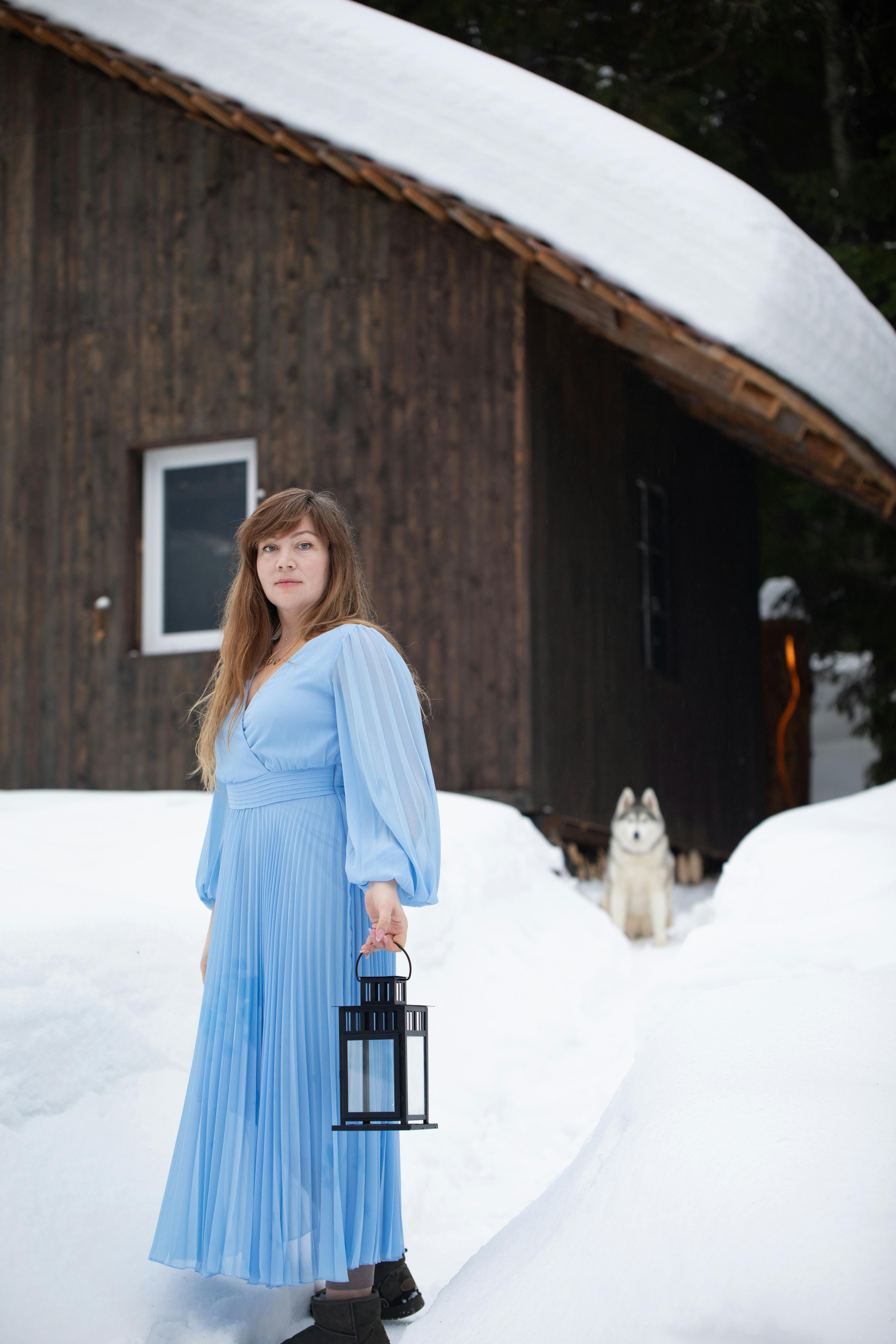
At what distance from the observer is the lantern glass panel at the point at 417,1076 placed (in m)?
2.41

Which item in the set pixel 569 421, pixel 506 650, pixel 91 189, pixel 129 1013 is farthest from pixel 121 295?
pixel 129 1013

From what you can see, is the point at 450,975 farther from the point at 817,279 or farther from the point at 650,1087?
the point at 817,279

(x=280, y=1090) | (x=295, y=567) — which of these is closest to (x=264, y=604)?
(x=295, y=567)

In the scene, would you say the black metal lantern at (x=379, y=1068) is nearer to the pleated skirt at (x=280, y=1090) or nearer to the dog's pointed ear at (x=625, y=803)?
the pleated skirt at (x=280, y=1090)

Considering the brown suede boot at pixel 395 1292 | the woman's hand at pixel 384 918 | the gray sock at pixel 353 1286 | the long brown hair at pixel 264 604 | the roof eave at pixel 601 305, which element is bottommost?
the brown suede boot at pixel 395 1292

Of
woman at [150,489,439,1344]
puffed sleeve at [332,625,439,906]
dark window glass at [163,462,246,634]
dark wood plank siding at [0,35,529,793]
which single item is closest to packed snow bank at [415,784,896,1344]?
woman at [150,489,439,1344]

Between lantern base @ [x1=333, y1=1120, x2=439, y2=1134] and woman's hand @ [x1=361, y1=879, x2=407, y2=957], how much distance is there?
323mm

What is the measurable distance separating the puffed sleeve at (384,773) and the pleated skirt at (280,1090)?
16cm

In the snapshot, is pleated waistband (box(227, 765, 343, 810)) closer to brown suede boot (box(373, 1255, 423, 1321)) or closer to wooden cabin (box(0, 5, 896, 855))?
brown suede boot (box(373, 1255, 423, 1321))

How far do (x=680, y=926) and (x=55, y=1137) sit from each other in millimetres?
5115

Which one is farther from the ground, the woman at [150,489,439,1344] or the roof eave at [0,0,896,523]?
the roof eave at [0,0,896,523]

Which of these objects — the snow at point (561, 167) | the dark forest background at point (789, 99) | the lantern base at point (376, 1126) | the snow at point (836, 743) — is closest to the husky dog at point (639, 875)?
the snow at point (561, 167)

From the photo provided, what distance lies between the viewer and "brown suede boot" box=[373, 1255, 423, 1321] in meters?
2.62

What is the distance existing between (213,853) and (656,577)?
7405 mm
